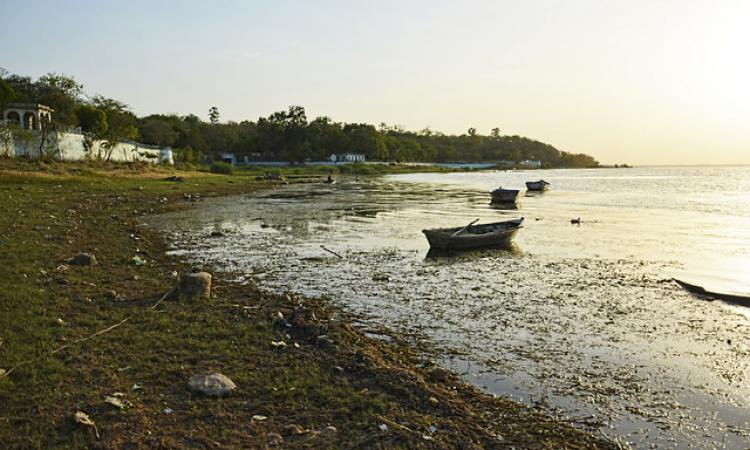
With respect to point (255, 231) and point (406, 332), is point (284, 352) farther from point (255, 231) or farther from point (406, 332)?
Answer: point (255, 231)

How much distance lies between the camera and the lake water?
8.22m

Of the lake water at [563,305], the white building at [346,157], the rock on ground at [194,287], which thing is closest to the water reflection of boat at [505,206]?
the lake water at [563,305]

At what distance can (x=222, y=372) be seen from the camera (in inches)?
309

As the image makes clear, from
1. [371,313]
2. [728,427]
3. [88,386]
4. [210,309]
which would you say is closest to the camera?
[88,386]

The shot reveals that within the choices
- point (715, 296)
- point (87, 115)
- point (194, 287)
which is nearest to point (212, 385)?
point (194, 287)

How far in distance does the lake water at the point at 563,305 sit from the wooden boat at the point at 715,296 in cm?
35

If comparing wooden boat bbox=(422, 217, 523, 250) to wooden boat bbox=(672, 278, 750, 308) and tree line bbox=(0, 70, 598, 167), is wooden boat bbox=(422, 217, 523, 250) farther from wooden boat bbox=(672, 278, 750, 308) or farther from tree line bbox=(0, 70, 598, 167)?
tree line bbox=(0, 70, 598, 167)

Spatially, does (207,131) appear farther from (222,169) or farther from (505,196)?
(505,196)

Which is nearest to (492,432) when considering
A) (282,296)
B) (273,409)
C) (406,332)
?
(273,409)

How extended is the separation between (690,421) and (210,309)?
28.5ft

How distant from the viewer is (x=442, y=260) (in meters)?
20.0

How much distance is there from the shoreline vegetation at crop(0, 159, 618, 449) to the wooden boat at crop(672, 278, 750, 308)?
32.4ft

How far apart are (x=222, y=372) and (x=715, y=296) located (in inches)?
537

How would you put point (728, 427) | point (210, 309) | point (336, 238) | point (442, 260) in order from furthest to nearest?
1. point (336, 238)
2. point (442, 260)
3. point (210, 309)
4. point (728, 427)
